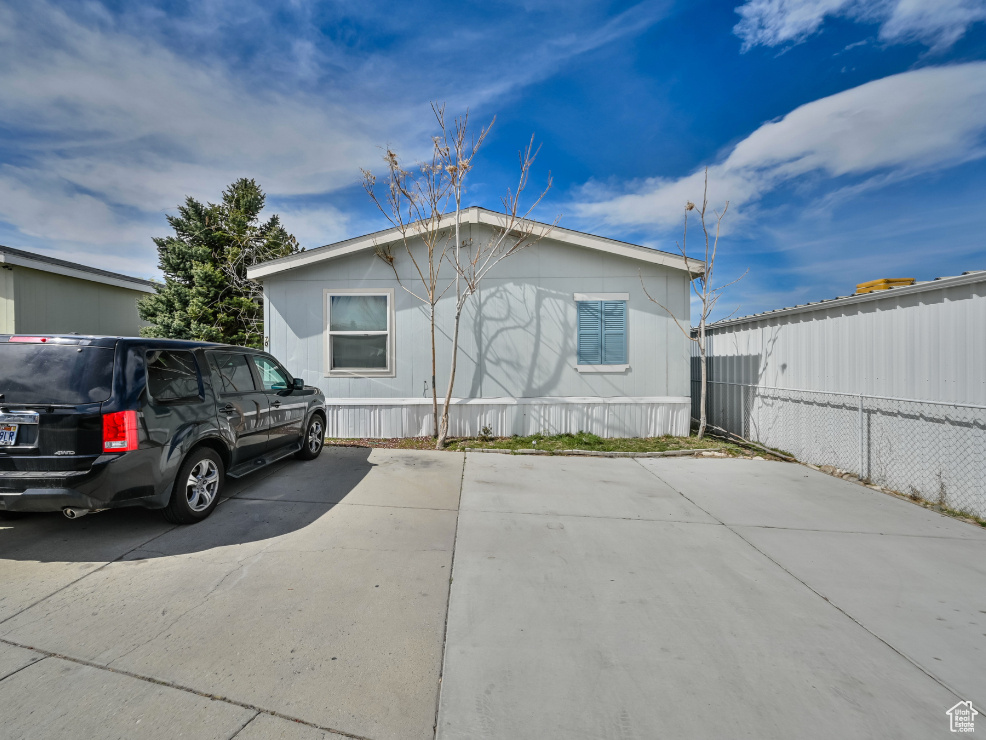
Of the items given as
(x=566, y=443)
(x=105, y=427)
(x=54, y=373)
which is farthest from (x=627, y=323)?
(x=54, y=373)

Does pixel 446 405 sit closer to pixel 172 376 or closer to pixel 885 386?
pixel 172 376

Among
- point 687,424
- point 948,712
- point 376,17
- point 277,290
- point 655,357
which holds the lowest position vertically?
point 948,712

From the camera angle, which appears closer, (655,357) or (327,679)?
(327,679)

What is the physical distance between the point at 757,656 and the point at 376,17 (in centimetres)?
965

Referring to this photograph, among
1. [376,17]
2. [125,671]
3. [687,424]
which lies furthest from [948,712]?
[376,17]

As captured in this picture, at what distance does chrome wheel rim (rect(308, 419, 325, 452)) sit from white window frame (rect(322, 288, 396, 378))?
1519 millimetres

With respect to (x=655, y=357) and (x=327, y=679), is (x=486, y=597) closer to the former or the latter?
(x=327, y=679)

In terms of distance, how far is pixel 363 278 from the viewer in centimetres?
775

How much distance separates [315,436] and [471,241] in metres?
4.28

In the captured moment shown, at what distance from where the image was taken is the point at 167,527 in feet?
12.3

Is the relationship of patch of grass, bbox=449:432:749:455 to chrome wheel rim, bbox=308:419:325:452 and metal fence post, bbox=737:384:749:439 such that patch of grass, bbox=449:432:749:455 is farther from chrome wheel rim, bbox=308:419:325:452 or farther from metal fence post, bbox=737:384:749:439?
chrome wheel rim, bbox=308:419:325:452

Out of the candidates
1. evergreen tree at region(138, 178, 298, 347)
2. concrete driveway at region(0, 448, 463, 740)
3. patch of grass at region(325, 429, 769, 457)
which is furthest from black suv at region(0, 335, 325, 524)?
evergreen tree at region(138, 178, 298, 347)

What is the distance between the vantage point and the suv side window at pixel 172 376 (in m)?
3.47

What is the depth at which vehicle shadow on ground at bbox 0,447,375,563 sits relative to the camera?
3293 mm
